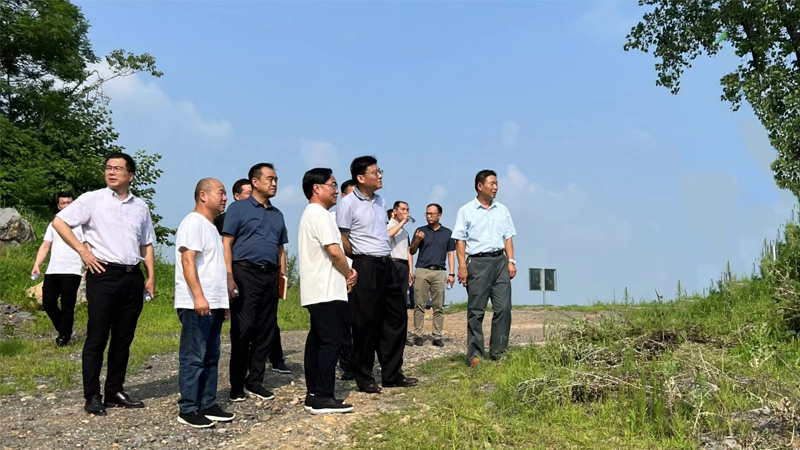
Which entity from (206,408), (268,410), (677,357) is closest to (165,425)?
(206,408)

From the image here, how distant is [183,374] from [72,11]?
26.7 meters

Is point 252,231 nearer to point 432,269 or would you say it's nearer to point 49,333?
point 432,269

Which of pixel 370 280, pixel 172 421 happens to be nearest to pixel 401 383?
pixel 370 280

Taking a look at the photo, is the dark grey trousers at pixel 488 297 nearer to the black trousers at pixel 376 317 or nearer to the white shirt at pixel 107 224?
the black trousers at pixel 376 317

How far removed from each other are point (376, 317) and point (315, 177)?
1578 millimetres

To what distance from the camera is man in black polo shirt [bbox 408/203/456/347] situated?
10898 mm

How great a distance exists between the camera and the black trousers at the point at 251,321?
6562 millimetres

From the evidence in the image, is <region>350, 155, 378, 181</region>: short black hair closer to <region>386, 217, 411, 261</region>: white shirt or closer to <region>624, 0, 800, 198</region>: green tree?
<region>386, 217, 411, 261</region>: white shirt

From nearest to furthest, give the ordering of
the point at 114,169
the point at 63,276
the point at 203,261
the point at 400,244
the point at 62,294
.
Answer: the point at 203,261 → the point at 114,169 → the point at 400,244 → the point at 63,276 → the point at 62,294

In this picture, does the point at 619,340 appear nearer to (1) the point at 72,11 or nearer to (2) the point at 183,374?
(2) the point at 183,374

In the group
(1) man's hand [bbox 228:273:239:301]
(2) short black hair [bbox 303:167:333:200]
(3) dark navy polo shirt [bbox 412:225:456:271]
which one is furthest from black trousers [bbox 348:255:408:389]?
(3) dark navy polo shirt [bbox 412:225:456:271]

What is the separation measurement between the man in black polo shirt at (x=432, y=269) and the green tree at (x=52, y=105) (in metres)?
17.6

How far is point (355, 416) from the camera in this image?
586 cm

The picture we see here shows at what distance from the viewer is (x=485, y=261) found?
8125 millimetres
